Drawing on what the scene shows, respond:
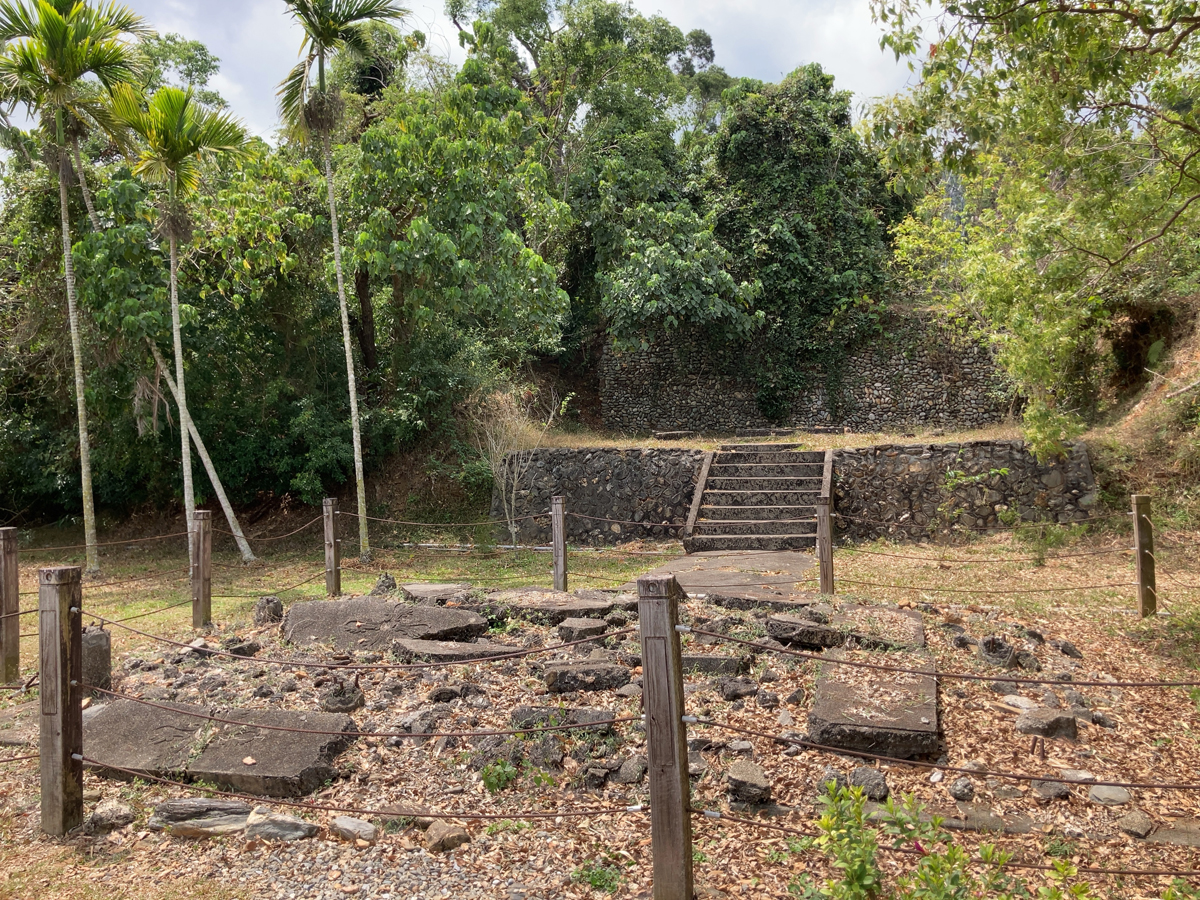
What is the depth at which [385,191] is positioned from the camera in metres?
12.9

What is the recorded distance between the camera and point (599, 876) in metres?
3.43

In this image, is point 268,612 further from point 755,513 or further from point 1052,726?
point 755,513

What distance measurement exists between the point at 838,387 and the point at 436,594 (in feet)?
46.4

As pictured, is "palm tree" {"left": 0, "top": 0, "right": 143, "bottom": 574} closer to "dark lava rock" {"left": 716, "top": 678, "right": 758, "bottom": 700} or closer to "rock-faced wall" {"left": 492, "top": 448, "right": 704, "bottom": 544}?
"rock-faced wall" {"left": 492, "top": 448, "right": 704, "bottom": 544}

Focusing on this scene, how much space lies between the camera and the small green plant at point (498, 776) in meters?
4.15

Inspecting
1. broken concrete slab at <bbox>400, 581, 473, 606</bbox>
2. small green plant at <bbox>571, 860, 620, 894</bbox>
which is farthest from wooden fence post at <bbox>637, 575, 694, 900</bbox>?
broken concrete slab at <bbox>400, 581, 473, 606</bbox>

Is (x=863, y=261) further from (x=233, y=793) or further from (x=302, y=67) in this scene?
(x=233, y=793)

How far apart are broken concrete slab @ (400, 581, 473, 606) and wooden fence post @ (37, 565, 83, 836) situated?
11.2ft

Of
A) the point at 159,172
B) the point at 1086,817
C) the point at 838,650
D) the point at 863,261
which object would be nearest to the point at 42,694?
the point at 838,650

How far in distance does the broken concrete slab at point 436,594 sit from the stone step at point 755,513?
16.4 feet

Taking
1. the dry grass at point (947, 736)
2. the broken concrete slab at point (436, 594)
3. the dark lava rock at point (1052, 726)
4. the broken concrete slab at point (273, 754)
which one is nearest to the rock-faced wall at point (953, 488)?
the dry grass at point (947, 736)

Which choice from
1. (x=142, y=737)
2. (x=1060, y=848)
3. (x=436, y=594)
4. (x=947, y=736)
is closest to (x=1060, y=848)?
(x=1060, y=848)

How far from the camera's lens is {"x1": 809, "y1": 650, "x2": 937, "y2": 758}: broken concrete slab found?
4285 mm

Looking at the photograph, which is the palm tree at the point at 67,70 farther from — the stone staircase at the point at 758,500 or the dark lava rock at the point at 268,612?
the stone staircase at the point at 758,500
